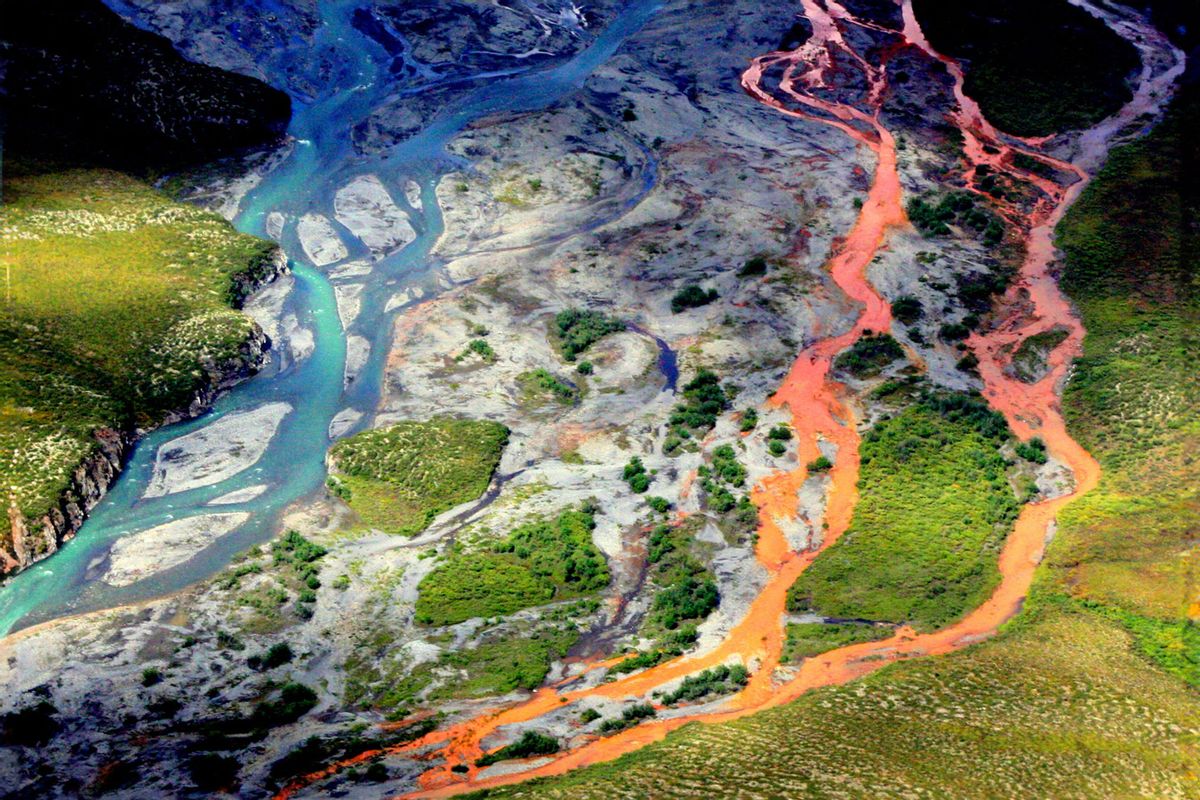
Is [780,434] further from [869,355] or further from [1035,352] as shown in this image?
[1035,352]

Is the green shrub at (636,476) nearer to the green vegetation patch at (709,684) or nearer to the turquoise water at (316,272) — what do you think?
the green vegetation patch at (709,684)

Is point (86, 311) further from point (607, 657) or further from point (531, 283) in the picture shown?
point (607, 657)

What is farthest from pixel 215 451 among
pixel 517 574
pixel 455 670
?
pixel 455 670

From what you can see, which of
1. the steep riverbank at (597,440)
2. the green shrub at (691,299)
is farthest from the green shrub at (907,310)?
the green shrub at (691,299)

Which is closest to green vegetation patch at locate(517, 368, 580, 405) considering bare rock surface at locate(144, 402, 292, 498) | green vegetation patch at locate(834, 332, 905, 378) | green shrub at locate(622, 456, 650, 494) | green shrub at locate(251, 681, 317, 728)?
green shrub at locate(622, 456, 650, 494)

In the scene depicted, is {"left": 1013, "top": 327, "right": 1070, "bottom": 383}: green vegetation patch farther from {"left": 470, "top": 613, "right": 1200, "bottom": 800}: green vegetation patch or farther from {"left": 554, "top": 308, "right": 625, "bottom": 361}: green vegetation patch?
{"left": 554, "top": 308, "right": 625, "bottom": 361}: green vegetation patch

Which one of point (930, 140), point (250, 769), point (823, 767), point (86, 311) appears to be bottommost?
point (250, 769)

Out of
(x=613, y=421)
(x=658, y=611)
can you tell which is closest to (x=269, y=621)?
(x=658, y=611)
